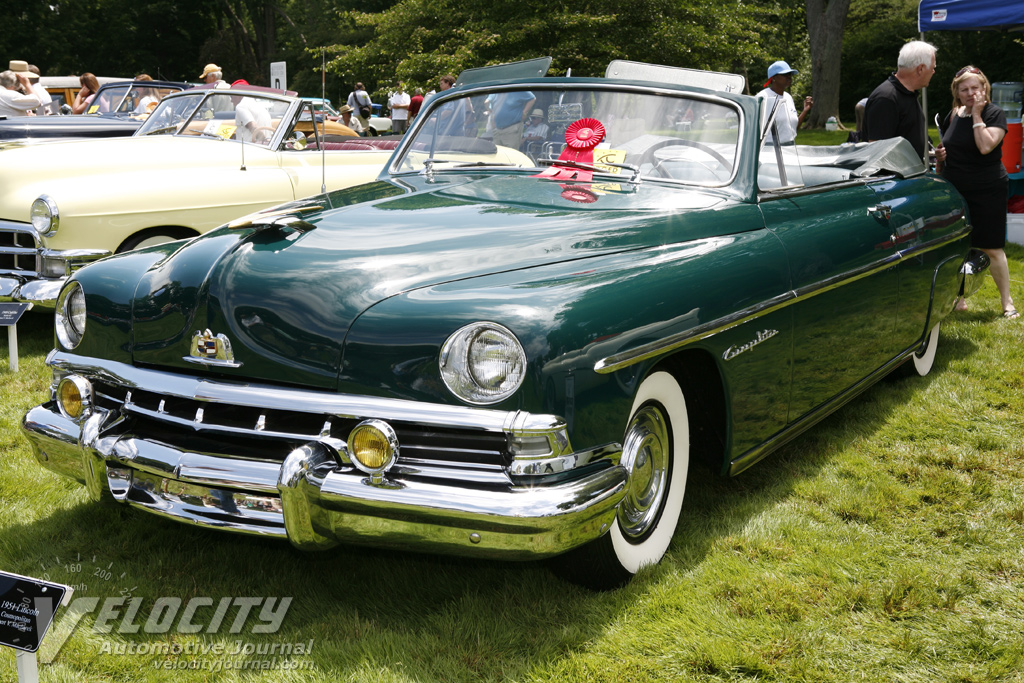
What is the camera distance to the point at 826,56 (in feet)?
78.5

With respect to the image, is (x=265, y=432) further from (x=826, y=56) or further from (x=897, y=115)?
(x=826, y=56)

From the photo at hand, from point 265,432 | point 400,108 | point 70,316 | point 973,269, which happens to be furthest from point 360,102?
point 265,432

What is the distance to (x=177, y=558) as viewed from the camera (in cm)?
307

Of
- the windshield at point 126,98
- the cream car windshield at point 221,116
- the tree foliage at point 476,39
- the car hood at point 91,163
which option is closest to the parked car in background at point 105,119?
the windshield at point 126,98

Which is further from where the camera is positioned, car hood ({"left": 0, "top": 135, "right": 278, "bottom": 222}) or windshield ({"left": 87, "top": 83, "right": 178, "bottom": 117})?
windshield ({"left": 87, "top": 83, "right": 178, "bottom": 117})

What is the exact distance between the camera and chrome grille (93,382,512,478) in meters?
2.40

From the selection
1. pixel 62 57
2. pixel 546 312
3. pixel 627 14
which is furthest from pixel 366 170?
pixel 62 57

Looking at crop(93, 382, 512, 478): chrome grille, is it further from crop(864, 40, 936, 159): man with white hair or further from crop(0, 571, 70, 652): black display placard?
crop(864, 40, 936, 159): man with white hair

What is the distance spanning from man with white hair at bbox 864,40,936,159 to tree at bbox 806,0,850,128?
19.1m

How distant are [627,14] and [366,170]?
1266 cm

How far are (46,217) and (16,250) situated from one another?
15.3 inches

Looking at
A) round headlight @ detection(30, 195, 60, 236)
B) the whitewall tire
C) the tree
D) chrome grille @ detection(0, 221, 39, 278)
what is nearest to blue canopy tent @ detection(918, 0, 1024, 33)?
the whitewall tire

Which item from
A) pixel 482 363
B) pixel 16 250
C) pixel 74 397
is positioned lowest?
pixel 74 397

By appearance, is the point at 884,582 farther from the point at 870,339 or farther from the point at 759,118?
the point at 759,118
